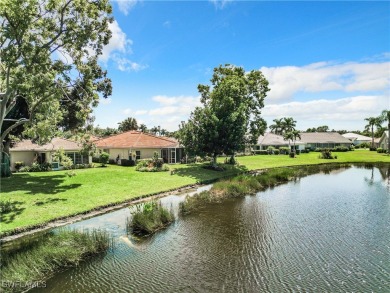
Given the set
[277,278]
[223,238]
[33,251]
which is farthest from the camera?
[223,238]

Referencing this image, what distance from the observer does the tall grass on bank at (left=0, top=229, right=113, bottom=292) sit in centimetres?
1132

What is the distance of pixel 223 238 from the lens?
16953mm

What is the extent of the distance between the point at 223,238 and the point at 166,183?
1757cm

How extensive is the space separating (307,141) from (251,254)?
91468 mm

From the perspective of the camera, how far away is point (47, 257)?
508 inches

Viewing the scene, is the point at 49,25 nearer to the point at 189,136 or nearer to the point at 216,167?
the point at 189,136

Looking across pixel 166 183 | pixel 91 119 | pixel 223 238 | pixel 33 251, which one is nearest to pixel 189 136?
pixel 166 183

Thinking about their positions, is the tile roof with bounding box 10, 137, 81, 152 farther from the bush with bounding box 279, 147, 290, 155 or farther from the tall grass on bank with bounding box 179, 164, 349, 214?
the bush with bounding box 279, 147, 290, 155

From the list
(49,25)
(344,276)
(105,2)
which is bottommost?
(344,276)

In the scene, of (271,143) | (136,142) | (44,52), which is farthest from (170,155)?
(271,143)

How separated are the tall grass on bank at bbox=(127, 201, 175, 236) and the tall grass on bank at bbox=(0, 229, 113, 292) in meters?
2.45

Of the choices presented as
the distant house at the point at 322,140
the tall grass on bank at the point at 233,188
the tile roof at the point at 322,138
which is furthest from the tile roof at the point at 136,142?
the tile roof at the point at 322,138

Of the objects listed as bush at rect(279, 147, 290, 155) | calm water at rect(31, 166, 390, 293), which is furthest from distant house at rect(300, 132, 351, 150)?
calm water at rect(31, 166, 390, 293)

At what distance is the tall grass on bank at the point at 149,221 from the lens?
18000mm
